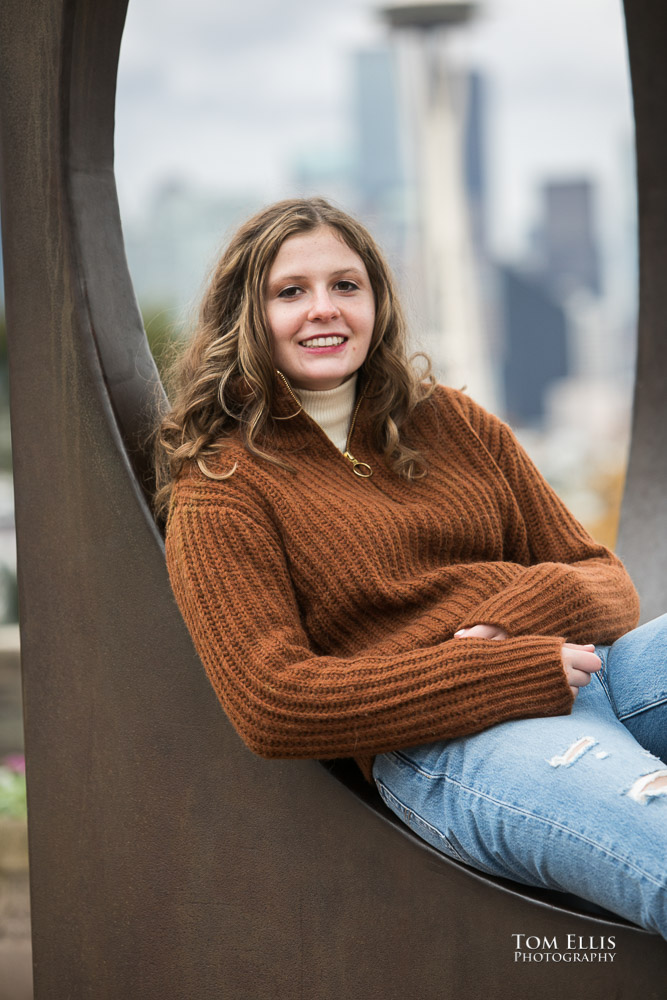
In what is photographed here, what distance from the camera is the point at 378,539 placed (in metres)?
1.83

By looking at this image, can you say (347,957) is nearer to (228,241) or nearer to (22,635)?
(22,635)

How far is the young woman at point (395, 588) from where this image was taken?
5.23ft

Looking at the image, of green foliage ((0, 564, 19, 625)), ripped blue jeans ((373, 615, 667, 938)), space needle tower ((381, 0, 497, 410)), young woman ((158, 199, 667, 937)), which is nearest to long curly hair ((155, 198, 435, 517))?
young woman ((158, 199, 667, 937))

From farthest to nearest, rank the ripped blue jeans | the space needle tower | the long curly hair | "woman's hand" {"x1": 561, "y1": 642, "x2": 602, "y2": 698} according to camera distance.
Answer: the space needle tower, the long curly hair, "woman's hand" {"x1": 561, "y1": 642, "x2": 602, "y2": 698}, the ripped blue jeans

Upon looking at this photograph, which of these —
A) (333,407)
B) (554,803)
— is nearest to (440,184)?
(333,407)

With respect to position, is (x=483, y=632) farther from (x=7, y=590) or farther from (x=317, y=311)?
(x=7, y=590)

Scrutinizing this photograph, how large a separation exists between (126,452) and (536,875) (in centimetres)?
92

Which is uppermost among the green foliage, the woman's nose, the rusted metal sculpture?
the woman's nose

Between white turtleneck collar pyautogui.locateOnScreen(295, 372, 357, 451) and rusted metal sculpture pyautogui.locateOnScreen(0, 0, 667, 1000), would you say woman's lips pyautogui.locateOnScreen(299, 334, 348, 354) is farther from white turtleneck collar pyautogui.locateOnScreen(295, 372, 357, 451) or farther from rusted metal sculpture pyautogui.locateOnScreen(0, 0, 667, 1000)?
rusted metal sculpture pyautogui.locateOnScreen(0, 0, 667, 1000)

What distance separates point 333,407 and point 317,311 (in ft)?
0.58

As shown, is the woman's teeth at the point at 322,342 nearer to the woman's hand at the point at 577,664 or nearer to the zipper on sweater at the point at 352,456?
the zipper on sweater at the point at 352,456

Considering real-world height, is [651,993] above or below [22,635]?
below

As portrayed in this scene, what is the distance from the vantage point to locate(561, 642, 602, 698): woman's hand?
67.9 inches

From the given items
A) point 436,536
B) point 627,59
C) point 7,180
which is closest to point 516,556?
point 436,536
